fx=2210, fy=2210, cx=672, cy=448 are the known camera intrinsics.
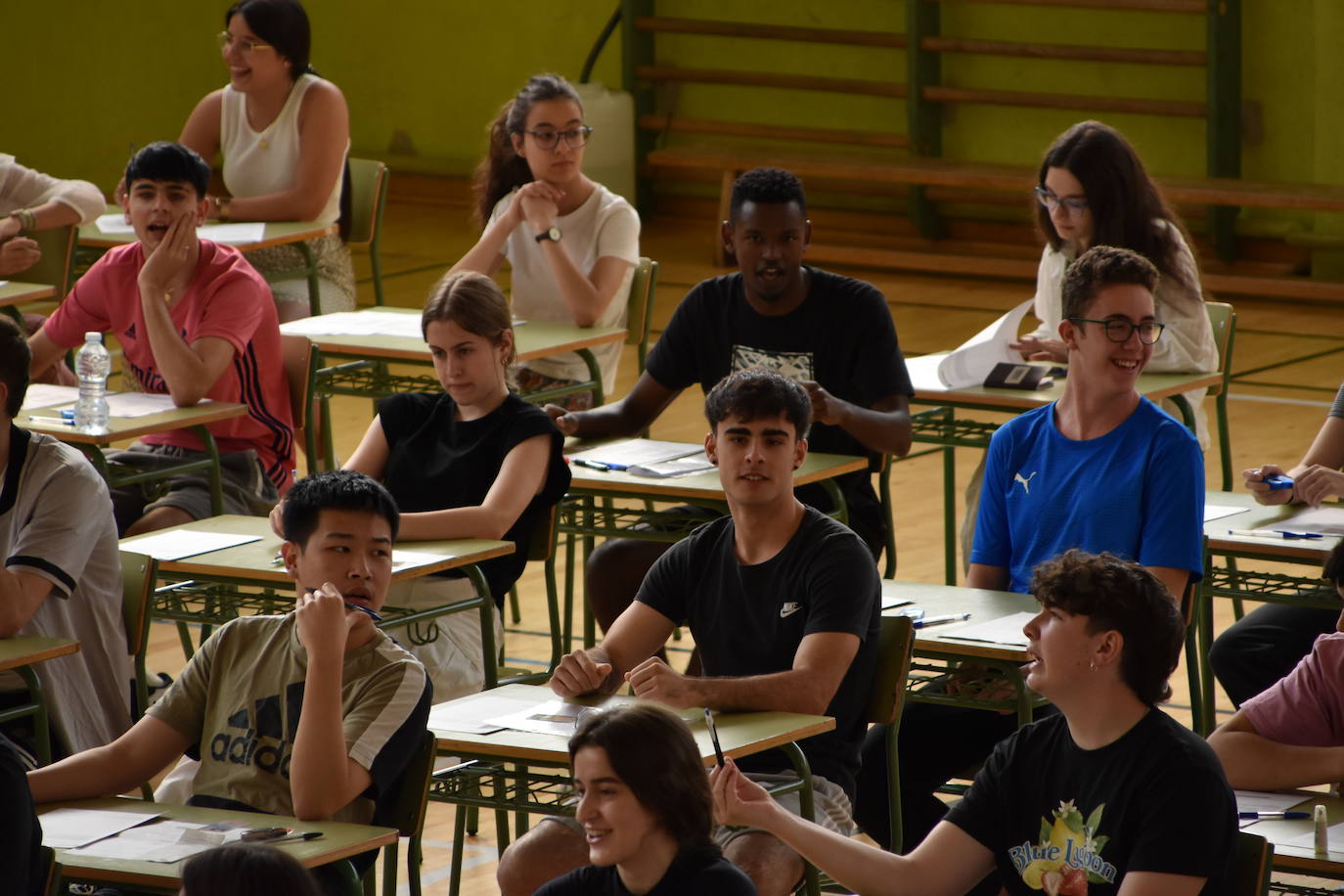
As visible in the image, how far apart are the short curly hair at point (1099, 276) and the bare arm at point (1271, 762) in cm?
100

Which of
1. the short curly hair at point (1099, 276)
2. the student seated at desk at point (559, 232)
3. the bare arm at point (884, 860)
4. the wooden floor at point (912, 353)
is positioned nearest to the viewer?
the bare arm at point (884, 860)

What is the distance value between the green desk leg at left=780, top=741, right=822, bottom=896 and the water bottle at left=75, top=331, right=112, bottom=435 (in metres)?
2.16

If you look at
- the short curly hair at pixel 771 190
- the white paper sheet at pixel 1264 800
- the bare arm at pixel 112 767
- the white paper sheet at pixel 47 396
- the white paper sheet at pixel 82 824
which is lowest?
the white paper sheet at pixel 1264 800

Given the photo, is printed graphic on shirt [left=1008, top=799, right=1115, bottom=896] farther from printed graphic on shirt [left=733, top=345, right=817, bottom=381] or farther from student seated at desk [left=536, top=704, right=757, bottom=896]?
printed graphic on shirt [left=733, top=345, right=817, bottom=381]

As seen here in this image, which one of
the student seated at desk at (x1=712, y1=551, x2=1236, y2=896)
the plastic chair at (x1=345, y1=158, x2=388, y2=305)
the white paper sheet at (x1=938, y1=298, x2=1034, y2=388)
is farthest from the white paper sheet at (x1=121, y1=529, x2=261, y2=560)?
the plastic chair at (x1=345, y1=158, x2=388, y2=305)

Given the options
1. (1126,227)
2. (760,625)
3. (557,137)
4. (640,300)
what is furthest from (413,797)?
(557,137)

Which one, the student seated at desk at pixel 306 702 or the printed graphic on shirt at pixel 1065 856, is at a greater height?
the student seated at desk at pixel 306 702

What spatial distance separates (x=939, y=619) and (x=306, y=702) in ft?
4.07

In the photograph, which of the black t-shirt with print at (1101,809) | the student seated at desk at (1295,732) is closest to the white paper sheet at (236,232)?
the student seated at desk at (1295,732)

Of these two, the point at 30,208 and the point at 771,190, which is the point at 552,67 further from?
the point at 771,190

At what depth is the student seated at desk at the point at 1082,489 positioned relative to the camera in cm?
381

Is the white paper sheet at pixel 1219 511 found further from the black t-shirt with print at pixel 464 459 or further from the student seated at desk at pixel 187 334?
the student seated at desk at pixel 187 334

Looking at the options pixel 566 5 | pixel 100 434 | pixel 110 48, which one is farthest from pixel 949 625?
pixel 110 48

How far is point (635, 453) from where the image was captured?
4.91m
